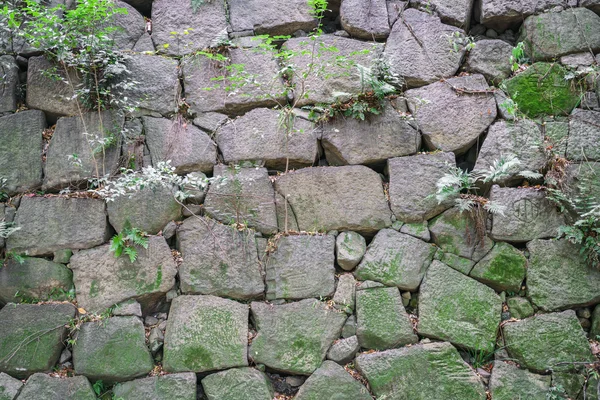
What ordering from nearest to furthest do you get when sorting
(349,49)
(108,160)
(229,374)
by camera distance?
1. (229,374)
2. (108,160)
3. (349,49)

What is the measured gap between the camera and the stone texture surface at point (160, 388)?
112 inches

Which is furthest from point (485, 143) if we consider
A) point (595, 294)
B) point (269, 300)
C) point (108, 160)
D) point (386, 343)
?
point (108, 160)

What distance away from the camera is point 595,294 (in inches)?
120

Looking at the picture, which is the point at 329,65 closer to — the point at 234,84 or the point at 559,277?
the point at 234,84

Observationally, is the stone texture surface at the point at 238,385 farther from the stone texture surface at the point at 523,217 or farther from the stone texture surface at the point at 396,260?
the stone texture surface at the point at 523,217

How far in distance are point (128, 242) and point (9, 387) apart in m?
1.02

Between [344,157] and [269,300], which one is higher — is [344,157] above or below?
above

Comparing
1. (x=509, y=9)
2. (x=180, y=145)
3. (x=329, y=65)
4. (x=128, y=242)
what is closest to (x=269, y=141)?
(x=180, y=145)

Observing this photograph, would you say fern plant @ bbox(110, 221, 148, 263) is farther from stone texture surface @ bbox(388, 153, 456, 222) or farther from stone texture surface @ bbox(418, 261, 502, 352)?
stone texture surface @ bbox(418, 261, 502, 352)

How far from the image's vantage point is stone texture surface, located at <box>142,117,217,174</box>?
3.33 m

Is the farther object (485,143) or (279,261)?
(485,143)

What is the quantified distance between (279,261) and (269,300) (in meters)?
0.25

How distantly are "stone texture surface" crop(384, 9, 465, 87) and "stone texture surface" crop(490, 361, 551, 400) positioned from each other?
198cm

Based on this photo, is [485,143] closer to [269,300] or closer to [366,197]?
[366,197]
